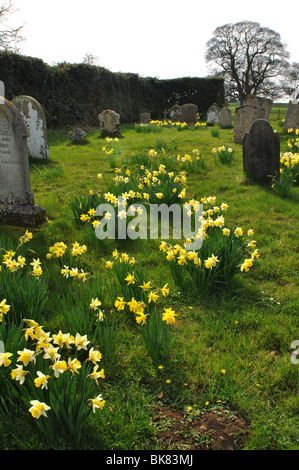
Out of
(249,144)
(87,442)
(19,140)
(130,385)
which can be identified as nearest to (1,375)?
(87,442)

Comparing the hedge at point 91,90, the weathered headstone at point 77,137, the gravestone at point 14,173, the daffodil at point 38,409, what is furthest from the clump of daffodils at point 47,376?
the hedge at point 91,90

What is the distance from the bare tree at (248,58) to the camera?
1384 inches

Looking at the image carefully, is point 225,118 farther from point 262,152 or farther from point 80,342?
point 80,342

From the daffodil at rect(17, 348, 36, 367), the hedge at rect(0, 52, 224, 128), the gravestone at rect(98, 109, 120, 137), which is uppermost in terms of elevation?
the hedge at rect(0, 52, 224, 128)

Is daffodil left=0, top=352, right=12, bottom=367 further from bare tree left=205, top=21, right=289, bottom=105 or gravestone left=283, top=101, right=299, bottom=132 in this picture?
bare tree left=205, top=21, right=289, bottom=105

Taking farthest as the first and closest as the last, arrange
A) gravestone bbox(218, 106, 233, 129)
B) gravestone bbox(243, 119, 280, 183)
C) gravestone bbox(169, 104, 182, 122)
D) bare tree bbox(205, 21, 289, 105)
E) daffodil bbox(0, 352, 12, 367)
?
bare tree bbox(205, 21, 289, 105)
gravestone bbox(169, 104, 182, 122)
gravestone bbox(218, 106, 233, 129)
gravestone bbox(243, 119, 280, 183)
daffodil bbox(0, 352, 12, 367)

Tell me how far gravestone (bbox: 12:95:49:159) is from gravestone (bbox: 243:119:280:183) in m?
4.90

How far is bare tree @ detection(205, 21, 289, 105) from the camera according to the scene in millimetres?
35156

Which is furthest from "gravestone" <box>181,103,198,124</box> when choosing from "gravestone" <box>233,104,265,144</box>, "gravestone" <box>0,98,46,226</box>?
"gravestone" <box>0,98,46,226</box>

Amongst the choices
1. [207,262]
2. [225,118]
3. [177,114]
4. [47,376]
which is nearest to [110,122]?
[225,118]

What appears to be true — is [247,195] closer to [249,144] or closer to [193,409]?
[249,144]

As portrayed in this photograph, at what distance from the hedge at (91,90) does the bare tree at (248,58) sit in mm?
14057

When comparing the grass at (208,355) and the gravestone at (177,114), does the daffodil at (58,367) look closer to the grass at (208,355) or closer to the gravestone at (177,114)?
the grass at (208,355)

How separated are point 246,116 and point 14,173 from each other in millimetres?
7813
